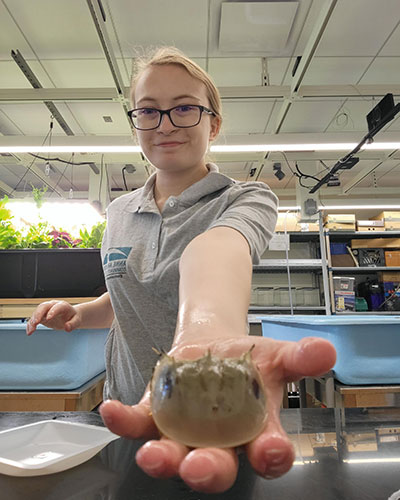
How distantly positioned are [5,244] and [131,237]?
4.18 feet

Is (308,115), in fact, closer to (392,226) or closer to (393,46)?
(393,46)

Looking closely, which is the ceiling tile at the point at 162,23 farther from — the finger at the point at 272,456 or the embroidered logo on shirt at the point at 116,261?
the finger at the point at 272,456

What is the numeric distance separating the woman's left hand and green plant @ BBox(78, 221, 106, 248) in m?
1.63

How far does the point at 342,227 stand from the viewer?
5.27 m

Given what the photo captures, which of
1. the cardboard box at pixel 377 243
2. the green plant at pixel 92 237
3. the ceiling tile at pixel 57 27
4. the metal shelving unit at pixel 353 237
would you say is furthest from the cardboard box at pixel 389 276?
the ceiling tile at pixel 57 27

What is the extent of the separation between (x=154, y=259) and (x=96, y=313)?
420 millimetres

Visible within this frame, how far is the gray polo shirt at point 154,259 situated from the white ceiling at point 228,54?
1946 millimetres

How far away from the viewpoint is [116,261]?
97cm

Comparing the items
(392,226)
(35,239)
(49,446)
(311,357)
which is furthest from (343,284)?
(311,357)

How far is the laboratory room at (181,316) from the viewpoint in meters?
0.39

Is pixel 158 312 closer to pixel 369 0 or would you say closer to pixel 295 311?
pixel 369 0

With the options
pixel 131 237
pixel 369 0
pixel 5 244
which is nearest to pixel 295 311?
pixel 369 0

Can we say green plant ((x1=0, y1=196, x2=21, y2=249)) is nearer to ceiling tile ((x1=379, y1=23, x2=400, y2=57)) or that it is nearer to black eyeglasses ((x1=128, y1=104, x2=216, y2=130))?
black eyeglasses ((x1=128, y1=104, x2=216, y2=130))

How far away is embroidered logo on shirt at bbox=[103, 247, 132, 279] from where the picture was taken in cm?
95
